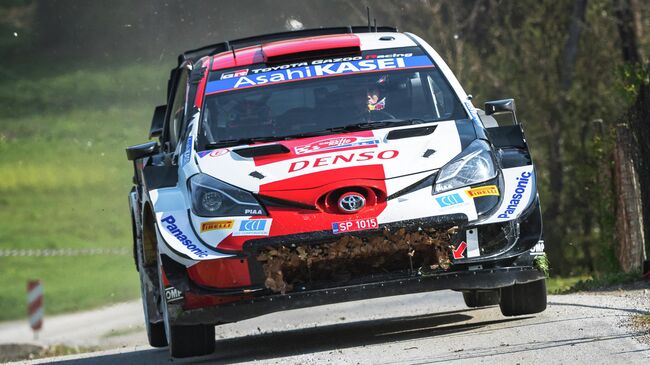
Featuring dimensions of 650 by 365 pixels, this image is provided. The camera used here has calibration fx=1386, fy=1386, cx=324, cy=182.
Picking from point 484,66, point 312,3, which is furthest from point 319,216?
point 484,66

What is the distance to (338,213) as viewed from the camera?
301 inches

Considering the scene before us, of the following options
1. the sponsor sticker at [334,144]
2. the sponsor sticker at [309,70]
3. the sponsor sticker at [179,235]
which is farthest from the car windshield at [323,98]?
the sponsor sticker at [179,235]

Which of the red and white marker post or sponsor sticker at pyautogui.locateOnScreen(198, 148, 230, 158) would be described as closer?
sponsor sticker at pyautogui.locateOnScreen(198, 148, 230, 158)

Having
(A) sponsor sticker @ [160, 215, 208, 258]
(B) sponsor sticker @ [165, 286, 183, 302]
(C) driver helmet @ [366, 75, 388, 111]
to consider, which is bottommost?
(B) sponsor sticker @ [165, 286, 183, 302]

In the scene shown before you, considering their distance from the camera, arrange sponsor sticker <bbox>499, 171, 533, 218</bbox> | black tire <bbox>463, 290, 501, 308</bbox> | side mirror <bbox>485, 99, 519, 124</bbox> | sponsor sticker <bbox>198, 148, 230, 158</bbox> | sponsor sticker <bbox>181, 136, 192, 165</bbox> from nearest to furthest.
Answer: sponsor sticker <bbox>499, 171, 533, 218</bbox>
sponsor sticker <bbox>198, 148, 230, 158</bbox>
sponsor sticker <bbox>181, 136, 192, 165</bbox>
side mirror <bbox>485, 99, 519, 124</bbox>
black tire <bbox>463, 290, 501, 308</bbox>

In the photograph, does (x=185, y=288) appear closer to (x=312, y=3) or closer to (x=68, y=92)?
Answer: (x=312, y=3)

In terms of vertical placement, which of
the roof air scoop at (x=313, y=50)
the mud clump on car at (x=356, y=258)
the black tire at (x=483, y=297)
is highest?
the roof air scoop at (x=313, y=50)

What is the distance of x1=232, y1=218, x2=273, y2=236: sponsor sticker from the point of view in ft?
25.0

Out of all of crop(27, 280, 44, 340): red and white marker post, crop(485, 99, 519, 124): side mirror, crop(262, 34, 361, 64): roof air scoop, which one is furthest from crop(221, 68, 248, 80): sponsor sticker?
crop(27, 280, 44, 340): red and white marker post

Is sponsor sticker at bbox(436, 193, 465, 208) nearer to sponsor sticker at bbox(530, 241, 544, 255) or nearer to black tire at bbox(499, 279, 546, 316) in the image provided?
sponsor sticker at bbox(530, 241, 544, 255)

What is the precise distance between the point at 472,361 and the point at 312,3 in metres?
13.5

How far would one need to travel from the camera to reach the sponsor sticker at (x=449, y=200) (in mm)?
7691

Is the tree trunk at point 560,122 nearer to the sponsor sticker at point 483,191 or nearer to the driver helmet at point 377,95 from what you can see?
the driver helmet at point 377,95

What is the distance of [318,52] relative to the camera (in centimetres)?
929
